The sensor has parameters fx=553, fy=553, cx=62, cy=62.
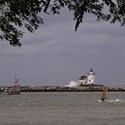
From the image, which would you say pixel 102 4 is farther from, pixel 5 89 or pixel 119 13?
pixel 5 89

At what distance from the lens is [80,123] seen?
44062mm

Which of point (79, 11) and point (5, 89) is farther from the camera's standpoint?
point (5, 89)

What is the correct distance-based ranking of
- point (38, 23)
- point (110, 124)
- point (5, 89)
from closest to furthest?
point (38, 23) → point (110, 124) → point (5, 89)

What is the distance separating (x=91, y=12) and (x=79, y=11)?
208mm

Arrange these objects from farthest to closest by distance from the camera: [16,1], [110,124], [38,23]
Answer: [110,124] < [38,23] < [16,1]

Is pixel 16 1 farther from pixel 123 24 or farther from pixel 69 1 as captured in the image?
pixel 123 24

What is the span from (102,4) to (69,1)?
57 cm

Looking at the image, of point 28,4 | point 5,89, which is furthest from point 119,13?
point 5,89

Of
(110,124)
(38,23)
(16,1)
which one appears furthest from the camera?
(110,124)

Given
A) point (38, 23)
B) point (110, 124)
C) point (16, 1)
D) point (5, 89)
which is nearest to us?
point (16, 1)

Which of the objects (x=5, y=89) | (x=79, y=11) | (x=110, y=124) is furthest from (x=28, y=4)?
(x=5, y=89)

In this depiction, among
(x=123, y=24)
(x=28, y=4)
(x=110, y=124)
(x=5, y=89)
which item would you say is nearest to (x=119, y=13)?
(x=123, y=24)

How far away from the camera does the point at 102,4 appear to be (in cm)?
941

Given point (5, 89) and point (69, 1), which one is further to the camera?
point (5, 89)
